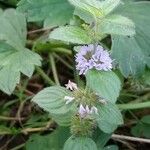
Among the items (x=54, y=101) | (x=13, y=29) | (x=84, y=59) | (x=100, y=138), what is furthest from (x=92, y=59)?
(x=13, y=29)

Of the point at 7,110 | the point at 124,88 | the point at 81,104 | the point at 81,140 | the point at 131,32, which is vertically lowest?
the point at 7,110

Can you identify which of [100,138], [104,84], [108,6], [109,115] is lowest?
[100,138]

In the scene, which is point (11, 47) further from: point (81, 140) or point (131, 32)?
point (131, 32)

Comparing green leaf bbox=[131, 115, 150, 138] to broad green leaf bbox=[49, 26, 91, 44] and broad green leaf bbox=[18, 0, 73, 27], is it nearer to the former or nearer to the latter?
broad green leaf bbox=[18, 0, 73, 27]

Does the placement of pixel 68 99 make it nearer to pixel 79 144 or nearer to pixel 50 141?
pixel 79 144

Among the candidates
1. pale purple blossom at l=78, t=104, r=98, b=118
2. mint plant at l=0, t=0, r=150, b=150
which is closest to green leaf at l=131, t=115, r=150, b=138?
mint plant at l=0, t=0, r=150, b=150

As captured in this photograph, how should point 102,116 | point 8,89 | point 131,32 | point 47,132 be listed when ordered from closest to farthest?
point 131,32, point 102,116, point 8,89, point 47,132

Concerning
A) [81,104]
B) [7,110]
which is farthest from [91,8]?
[7,110]

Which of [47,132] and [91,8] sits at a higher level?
[91,8]

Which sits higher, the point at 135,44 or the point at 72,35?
the point at 72,35
